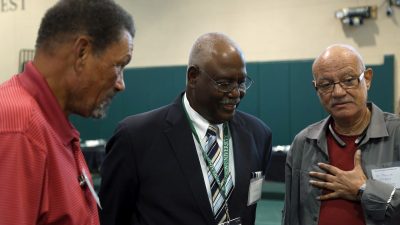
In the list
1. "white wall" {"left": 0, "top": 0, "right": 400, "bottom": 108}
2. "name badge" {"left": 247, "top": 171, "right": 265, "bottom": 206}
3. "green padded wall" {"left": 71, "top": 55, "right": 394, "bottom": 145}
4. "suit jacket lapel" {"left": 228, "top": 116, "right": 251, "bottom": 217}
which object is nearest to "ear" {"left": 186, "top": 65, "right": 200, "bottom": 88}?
"suit jacket lapel" {"left": 228, "top": 116, "right": 251, "bottom": 217}

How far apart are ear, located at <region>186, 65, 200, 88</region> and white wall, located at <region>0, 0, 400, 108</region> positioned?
21.1ft

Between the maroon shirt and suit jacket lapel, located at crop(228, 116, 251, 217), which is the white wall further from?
suit jacket lapel, located at crop(228, 116, 251, 217)

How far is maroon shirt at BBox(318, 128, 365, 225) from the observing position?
1956mm

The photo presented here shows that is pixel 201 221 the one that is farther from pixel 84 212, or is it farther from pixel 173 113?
pixel 84 212

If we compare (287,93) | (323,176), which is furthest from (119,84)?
(287,93)

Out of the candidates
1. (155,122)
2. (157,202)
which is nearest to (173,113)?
(155,122)

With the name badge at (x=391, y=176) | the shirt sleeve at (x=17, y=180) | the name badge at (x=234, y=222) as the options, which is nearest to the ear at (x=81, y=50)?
the shirt sleeve at (x=17, y=180)

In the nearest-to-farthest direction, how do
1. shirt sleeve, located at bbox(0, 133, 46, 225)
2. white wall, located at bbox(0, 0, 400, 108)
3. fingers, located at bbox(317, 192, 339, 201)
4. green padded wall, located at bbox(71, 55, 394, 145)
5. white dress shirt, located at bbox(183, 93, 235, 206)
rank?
shirt sleeve, located at bbox(0, 133, 46, 225)
white dress shirt, located at bbox(183, 93, 235, 206)
fingers, located at bbox(317, 192, 339, 201)
green padded wall, located at bbox(71, 55, 394, 145)
white wall, located at bbox(0, 0, 400, 108)

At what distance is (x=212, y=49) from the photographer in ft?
5.73

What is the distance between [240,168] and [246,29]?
6862 mm

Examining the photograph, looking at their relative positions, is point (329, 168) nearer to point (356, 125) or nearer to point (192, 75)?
point (356, 125)

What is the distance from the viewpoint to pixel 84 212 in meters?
1.02

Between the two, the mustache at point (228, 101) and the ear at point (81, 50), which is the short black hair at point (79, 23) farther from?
the mustache at point (228, 101)

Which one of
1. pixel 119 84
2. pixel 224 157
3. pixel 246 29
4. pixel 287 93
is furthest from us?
pixel 246 29
